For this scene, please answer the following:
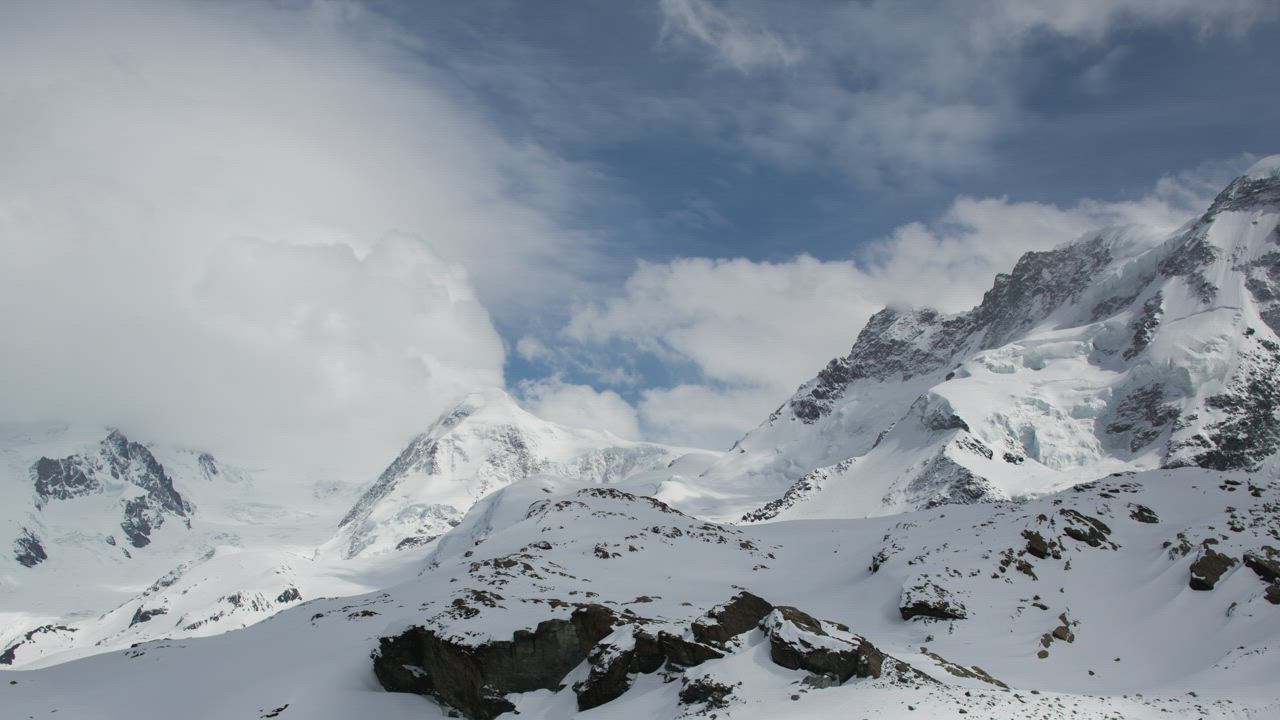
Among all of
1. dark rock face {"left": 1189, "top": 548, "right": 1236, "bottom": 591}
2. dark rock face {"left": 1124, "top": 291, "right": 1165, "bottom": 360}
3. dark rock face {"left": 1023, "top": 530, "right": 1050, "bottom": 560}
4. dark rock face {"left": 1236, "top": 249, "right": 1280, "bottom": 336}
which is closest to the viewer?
dark rock face {"left": 1189, "top": 548, "right": 1236, "bottom": 591}

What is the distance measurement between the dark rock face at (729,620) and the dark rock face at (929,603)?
12986 mm

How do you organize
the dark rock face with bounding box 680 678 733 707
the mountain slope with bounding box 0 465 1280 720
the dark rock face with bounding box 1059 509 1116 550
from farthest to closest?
1. the dark rock face with bounding box 1059 509 1116 550
2. the mountain slope with bounding box 0 465 1280 720
3. the dark rock face with bounding box 680 678 733 707

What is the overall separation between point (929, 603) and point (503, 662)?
2269cm

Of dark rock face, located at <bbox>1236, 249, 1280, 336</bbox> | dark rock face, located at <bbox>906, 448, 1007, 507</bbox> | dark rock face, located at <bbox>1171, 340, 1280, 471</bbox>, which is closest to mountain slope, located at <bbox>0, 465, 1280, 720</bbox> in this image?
dark rock face, located at <bbox>906, 448, 1007, 507</bbox>

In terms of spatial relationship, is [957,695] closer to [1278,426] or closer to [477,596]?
[477,596]

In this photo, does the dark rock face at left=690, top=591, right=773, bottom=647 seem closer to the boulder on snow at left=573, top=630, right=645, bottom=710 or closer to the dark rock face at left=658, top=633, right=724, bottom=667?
the dark rock face at left=658, top=633, right=724, bottom=667

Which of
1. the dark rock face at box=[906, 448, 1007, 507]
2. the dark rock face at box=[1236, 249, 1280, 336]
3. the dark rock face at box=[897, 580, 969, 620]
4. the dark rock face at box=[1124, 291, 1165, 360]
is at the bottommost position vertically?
the dark rock face at box=[906, 448, 1007, 507]

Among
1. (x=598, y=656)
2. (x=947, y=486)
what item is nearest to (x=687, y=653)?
(x=598, y=656)

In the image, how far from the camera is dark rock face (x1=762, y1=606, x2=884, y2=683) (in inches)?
1029

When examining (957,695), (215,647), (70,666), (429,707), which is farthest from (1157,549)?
(70,666)

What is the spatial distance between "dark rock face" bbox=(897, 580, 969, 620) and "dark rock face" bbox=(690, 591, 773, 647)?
13.0 metres

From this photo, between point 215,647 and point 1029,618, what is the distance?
41.5 m

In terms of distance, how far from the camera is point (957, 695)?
2398 centimetres

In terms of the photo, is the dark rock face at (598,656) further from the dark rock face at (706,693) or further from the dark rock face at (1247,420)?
the dark rock face at (1247,420)
